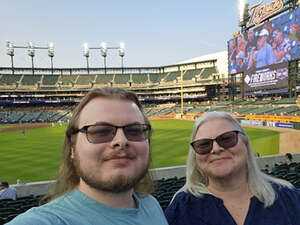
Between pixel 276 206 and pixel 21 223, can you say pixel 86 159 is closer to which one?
pixel 21 223

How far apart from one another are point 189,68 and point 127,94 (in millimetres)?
92831

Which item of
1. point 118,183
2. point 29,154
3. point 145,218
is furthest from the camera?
point 29,154

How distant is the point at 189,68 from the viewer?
9094cm

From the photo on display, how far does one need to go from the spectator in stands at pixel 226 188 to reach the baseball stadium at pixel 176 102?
150 centimetres

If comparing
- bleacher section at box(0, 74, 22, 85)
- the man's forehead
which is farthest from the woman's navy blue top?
bleacher section at box(0, 74, 22, 85)

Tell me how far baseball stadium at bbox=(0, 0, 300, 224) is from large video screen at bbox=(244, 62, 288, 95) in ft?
0.62

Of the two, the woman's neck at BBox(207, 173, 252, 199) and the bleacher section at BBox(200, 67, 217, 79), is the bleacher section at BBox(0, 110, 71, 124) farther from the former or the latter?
the woman's neck at BBox(207, 173, 252, 199)

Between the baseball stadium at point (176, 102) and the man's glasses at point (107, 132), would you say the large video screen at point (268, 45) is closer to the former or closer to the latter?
the baseball stadium at point (176, 102)

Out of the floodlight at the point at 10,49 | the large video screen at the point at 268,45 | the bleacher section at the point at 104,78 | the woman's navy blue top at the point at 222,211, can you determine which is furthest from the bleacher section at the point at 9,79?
the woman's navy blue top at the point at 222,211

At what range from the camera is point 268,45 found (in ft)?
138

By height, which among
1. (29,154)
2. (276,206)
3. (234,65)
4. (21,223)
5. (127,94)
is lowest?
(29,154)

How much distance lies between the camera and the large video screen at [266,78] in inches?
1555

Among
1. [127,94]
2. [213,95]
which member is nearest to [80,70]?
[213,95]

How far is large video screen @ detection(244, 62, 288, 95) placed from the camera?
3950 centimetres
